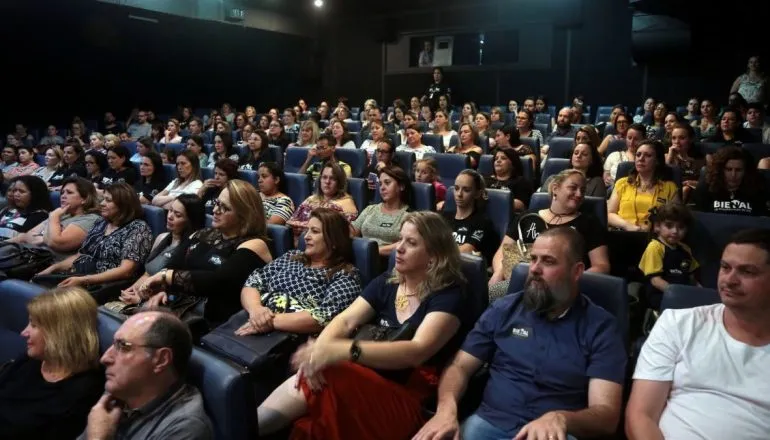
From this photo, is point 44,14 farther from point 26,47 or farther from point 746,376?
point 746,376

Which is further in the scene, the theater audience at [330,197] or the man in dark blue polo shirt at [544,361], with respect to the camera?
the theater audience at [330,197]

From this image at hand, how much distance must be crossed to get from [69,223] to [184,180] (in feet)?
3.73

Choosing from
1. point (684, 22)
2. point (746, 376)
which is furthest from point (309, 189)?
point (684, 22)

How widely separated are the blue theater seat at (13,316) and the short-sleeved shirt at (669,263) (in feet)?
7.77

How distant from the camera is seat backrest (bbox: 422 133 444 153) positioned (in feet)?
18.5

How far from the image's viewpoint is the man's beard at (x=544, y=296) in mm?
1662

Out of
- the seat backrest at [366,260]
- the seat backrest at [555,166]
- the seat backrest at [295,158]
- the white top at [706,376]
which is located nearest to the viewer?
the white top at [706,376]

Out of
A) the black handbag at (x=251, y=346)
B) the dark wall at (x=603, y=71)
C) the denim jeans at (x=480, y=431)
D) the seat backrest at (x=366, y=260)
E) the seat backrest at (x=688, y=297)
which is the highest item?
the dark wall at (x=603, y=71)

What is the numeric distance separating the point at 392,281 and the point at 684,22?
720cm

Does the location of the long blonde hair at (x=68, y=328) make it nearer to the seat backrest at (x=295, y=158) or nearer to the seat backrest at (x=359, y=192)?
the seat backrest at (x=359, y=192)

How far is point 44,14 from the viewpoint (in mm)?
8328

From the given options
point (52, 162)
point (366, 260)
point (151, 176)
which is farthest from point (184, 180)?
point (366, 260)

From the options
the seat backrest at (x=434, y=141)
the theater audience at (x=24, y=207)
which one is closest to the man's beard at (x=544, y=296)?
the theater audience at (x=24, y=207)

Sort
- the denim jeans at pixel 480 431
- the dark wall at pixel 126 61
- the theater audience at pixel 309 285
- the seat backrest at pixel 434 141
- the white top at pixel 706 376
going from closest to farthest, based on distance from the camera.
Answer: the white top at pixel 706 376 < the denim jeans at pixel 480 431 < the theater audience at pixel 309 285 < the seat backrest at pixel 434 141 < the dark wall at pixel 126 61
